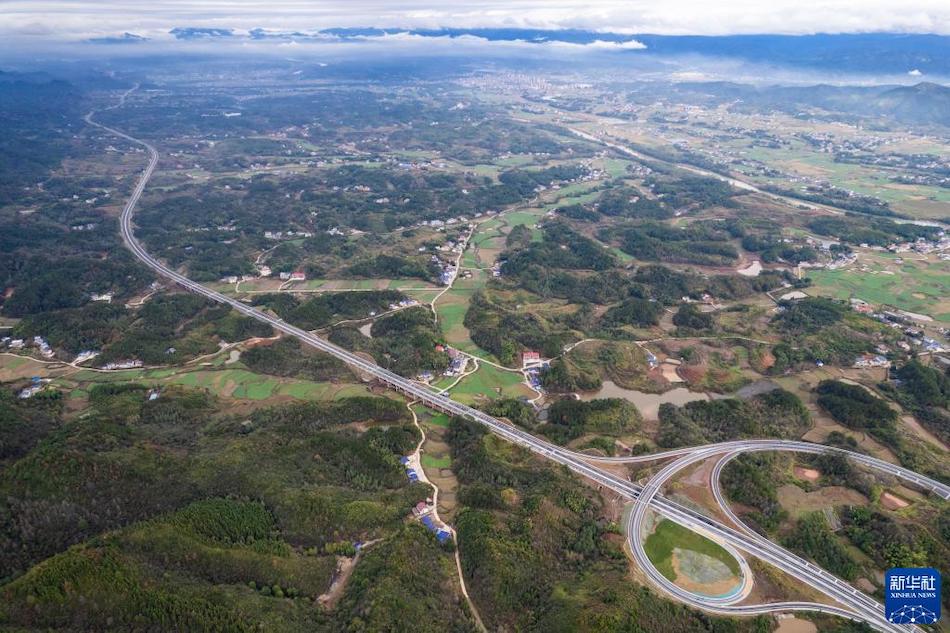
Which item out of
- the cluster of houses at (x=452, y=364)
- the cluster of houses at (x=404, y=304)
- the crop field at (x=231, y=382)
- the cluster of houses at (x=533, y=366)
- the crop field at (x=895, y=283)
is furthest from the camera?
the crop field at (x=895, y=283)

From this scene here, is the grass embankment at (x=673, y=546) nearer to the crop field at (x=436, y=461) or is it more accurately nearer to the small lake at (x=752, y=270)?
the crop field at (x=436, y=461)

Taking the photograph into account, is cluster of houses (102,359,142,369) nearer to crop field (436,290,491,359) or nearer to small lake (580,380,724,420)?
crop field (436,290,491,359)

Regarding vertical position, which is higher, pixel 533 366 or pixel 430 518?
pixel 533 366

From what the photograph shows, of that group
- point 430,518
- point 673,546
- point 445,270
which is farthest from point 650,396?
point 445,270

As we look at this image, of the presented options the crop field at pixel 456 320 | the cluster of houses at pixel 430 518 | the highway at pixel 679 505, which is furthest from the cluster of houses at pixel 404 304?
the cluster of houses at pixel 430 518

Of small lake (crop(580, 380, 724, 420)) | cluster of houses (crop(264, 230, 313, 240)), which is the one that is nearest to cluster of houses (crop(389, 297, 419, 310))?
small lake (crop(580, 380, 724, 420))

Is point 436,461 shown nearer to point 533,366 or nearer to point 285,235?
point 533,366
